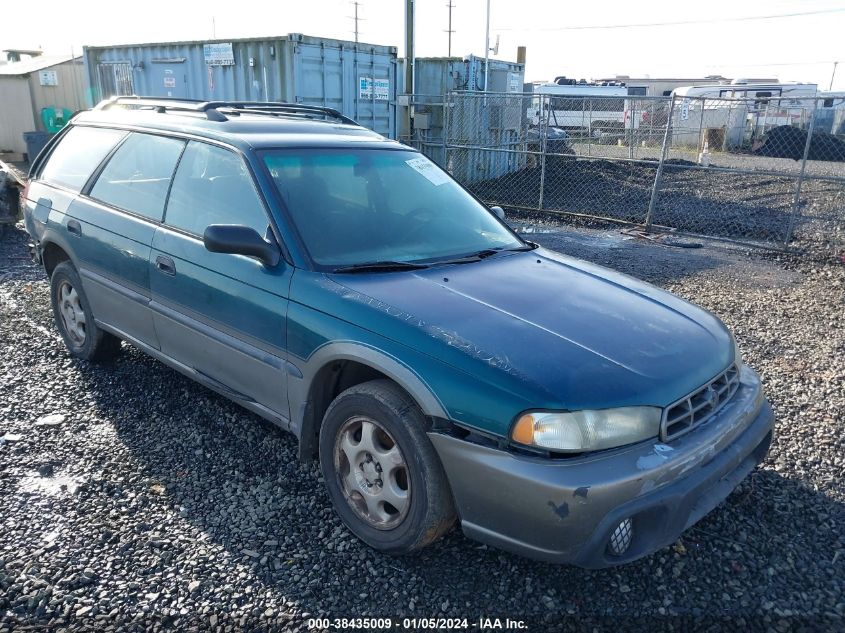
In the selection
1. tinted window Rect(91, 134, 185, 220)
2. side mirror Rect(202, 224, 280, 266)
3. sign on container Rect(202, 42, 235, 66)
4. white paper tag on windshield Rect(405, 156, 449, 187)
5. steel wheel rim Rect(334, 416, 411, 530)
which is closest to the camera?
steel wheel rim Rect(334, 416, 411, 530)

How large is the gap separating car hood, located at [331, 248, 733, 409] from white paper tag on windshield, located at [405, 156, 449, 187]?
89 centimetres

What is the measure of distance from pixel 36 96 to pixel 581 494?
2062cm

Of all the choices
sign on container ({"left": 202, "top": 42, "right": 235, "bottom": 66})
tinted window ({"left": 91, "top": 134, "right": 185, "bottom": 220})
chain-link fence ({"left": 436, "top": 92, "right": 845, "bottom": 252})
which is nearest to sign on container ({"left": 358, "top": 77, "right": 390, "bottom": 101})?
chain-link fence ({"left": 436, "top": 92, "right": 845, "bottom": 252})

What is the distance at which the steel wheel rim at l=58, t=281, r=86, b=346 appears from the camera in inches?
194

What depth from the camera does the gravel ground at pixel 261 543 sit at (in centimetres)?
275

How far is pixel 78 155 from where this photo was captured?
16.0ft

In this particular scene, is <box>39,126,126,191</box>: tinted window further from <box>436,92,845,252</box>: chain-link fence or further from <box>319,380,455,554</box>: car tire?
<box>436,92,845,252</box>: chain-link fence

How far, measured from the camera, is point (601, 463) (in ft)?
8.18

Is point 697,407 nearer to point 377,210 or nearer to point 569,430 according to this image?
point 569,430

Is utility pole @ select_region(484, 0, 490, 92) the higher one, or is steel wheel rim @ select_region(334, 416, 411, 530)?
utility pole @ select_region(484, 0, 490, 92)

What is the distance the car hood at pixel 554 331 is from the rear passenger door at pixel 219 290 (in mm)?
484

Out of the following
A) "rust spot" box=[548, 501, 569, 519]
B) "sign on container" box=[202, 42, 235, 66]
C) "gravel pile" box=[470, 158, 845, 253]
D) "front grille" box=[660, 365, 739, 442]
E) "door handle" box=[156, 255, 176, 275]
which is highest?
"sign on container" box=[202, 42, 235, 66]

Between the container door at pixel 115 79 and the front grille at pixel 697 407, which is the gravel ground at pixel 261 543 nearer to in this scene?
the front grille at pixel 697 407

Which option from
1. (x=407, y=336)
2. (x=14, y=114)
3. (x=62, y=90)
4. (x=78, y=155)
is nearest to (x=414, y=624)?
(x=407, y=336)
